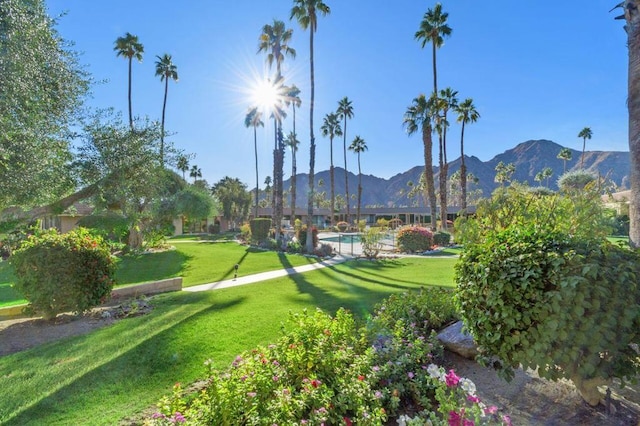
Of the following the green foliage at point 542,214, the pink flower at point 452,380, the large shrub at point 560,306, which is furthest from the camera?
the green foliage at point 542,214

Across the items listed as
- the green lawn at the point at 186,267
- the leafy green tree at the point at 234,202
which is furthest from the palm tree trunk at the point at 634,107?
the leafy green tree at the point at 234,202

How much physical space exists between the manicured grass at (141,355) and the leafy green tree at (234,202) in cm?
4177

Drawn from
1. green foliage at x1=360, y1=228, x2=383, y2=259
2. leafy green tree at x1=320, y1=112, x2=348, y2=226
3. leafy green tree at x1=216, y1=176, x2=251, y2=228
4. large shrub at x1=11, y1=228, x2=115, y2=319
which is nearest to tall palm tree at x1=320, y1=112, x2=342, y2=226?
leafy green tree at x1=320, y1=112, x2=348, y2=226

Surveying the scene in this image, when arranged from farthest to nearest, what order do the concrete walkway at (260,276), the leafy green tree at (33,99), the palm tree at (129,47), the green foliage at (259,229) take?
the palm tree at (129,47) → the green foliage at (259,229) → the concrete walkway at (260,276) → the leafy green tree at (33,99)

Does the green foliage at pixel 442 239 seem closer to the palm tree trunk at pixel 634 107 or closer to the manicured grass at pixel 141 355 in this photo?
the manicured grass at pixel 141 355

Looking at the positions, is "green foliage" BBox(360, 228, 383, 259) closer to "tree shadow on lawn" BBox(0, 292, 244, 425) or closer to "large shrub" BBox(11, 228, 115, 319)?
"tree shadow on lawn" BBox(0, 292, 244, 425)

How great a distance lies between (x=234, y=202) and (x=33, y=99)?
43787 millimetres

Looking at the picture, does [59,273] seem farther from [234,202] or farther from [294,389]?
[234,202]

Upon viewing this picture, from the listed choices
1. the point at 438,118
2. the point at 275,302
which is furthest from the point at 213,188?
the point at 275,302

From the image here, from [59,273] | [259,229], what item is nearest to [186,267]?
[59,273]

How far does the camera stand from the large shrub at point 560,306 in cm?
248

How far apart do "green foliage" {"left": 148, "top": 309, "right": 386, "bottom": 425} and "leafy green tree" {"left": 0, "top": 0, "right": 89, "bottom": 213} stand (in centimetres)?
648

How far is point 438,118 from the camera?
95.9ft

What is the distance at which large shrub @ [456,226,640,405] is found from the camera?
248 cm
